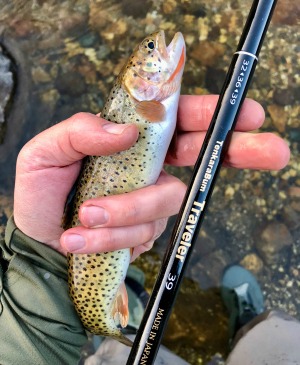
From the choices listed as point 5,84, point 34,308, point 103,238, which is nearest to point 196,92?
point 5,84

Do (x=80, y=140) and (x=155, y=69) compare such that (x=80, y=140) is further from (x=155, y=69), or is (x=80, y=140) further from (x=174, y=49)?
(x=174, y=49)

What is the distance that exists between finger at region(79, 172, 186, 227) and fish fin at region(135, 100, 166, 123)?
295 mm

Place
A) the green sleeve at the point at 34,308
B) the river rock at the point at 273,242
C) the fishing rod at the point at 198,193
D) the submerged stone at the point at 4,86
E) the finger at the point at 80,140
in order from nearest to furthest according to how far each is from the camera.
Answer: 1. the fishing rod at the point at 198,193
2. the finger at the point at 80,140
3. the green sleeve at the point at 34,308
4. the river rock at the point at 273,242
5. the submerged stone at the point at 4,86

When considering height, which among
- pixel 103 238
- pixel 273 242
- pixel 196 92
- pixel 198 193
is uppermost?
pixel 198 193


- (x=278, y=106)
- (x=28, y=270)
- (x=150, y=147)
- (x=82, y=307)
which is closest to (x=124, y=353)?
(x=82, y=307)

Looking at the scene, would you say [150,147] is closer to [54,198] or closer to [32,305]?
[54,198]

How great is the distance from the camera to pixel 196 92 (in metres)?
3.36

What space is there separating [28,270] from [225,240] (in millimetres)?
1594

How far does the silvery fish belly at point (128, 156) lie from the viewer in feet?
6.05

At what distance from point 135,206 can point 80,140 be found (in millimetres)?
354

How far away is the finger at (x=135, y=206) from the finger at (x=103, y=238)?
0.04 metres

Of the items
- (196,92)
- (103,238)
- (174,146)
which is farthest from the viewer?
(196,92)

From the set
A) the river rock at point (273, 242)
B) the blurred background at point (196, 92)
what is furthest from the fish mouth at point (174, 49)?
the river rock at point (273, 242)

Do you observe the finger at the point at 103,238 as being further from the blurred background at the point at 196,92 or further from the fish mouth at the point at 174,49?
the blurred background at the point at 196,92
